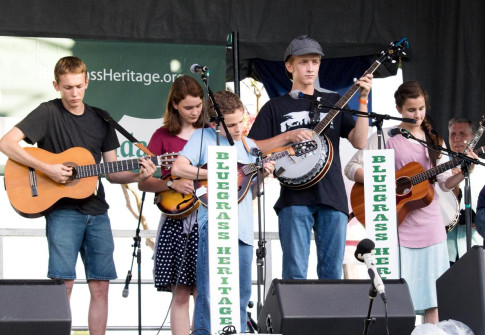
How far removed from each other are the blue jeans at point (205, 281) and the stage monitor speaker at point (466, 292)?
3.82ft

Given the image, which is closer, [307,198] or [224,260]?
[224,260]

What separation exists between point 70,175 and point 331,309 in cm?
203

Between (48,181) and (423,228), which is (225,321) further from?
(423,228)

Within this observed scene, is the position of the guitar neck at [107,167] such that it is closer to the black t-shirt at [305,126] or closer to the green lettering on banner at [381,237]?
the black t-shirt at [305,126]

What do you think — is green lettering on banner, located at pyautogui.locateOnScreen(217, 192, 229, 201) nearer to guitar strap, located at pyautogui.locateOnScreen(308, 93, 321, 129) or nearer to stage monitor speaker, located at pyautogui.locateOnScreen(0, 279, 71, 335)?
stage monitor speaker, located at pyautogui.locateOnScreen(0, 279, 71, 335)

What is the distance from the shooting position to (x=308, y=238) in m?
5.46

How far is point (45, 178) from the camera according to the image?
213 inches

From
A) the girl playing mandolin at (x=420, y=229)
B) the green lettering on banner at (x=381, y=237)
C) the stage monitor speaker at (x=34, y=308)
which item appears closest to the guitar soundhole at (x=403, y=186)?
the girl playing mandolin at (x=420, y=229)

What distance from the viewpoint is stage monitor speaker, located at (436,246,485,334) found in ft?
12.8

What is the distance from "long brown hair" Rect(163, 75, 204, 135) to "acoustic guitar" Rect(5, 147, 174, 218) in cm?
30

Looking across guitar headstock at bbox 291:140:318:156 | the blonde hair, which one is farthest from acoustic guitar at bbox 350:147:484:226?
the blonde hair

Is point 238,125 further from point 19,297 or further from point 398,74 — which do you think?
point 398,74

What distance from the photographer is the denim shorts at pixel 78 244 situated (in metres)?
5.18

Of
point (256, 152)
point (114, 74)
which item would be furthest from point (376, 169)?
point (114, 74)
